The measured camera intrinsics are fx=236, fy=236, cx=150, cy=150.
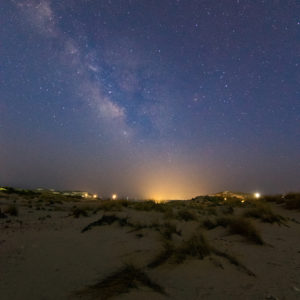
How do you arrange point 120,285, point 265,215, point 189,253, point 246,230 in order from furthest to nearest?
point 265,215
point 246,230
point 189,253
point 120,285

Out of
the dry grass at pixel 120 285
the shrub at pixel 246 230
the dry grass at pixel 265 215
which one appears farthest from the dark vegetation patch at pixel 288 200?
the dry grass at pixel 120 285

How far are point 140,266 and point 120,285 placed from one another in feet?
3.04

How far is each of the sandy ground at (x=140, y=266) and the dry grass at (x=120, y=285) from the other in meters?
0.09

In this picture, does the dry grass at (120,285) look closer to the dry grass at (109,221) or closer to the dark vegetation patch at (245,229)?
the dark vegetation patch at (245,229)

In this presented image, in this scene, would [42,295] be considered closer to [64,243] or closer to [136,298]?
[136,298]

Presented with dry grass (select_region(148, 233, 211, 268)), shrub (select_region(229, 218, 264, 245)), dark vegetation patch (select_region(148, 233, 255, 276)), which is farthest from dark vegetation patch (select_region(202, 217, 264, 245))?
dry grass (select_region(148, 233, 211, 268))

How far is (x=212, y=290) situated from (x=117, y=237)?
3830 millimetres

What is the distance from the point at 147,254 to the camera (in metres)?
4.86

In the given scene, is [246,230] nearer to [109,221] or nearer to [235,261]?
[235,261]

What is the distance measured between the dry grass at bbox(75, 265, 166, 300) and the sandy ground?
9 centimetres

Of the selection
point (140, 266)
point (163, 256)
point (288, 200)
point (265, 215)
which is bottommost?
point (140, 266)

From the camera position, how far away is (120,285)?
10.7 ft

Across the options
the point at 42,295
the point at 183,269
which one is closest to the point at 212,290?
the point at 183,269

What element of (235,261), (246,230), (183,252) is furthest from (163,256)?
(246,230)
